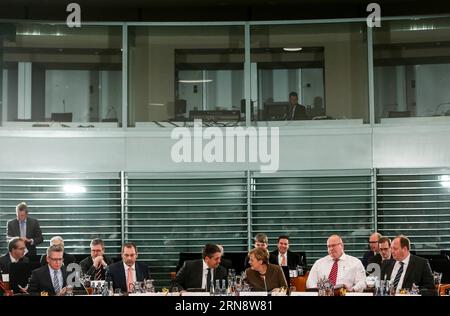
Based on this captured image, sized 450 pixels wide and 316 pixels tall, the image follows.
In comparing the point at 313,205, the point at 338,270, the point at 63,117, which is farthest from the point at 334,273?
the point at 63,117

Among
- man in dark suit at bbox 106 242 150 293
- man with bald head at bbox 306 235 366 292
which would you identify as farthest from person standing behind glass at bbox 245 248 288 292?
man in dark suit at bbox 106 242 150 293

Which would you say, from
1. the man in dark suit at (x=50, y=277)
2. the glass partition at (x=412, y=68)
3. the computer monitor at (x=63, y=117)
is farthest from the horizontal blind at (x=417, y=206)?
the man in dark suit at (x=50, y=277)

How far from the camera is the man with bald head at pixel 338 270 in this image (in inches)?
270

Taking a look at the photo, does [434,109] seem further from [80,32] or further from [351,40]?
[80,32]

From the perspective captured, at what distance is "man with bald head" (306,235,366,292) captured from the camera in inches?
270

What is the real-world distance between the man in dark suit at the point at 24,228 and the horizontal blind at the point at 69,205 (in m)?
0.44

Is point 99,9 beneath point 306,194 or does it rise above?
above

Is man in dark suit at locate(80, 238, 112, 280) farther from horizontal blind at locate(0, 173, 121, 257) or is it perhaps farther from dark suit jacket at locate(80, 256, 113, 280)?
horizontal blind at locate(0, 173, 121, 257)

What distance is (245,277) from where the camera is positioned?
6.85m

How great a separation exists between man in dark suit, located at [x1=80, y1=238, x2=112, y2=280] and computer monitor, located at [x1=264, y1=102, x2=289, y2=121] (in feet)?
12.2

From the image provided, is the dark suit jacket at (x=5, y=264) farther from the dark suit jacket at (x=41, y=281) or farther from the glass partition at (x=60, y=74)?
the glass partition at (x=60, y=74)

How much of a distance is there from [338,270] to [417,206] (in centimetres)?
452
